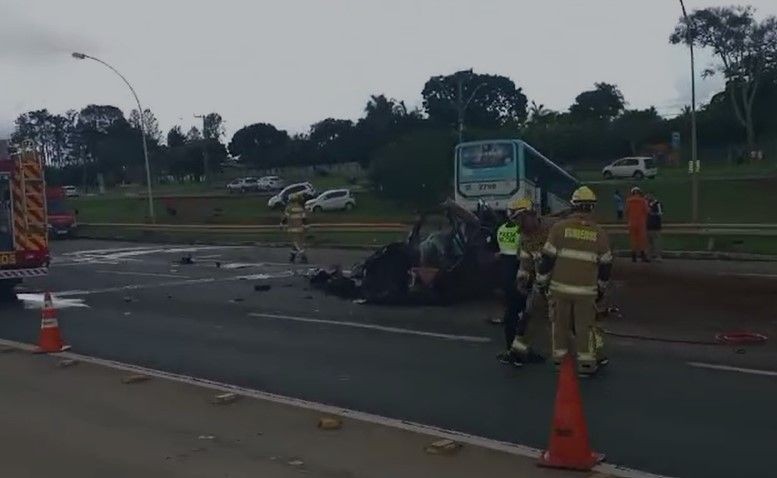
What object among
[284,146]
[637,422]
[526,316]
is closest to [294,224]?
[526,316]

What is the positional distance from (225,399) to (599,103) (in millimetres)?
96159

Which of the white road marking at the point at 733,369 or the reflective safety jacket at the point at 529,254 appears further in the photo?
the reflective safety jacket at the point at 529,254

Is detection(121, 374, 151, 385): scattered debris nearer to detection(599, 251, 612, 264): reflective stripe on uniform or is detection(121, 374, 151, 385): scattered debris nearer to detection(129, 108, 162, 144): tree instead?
detection(599, 251, 612, 264): reflective stripe on uniform

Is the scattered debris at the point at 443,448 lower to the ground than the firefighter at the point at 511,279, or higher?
lower

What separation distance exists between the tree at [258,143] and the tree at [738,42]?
1708 inches

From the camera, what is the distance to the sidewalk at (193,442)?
704 cm

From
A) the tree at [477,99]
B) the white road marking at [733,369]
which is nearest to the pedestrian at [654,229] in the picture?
the white road marking at [733,369]

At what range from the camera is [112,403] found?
30.8ft

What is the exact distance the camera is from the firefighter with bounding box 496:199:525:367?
36.6 feet

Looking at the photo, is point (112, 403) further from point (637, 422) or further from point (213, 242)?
point (213, 242)

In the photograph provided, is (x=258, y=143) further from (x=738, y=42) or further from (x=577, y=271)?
(x=577, y=271)

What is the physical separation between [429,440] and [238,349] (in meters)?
5.73

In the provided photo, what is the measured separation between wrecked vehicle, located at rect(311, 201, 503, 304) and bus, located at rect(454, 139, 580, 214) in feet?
46.8

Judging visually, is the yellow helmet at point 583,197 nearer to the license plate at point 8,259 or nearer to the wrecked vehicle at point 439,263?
the wrecked vehicle at point 439,263
